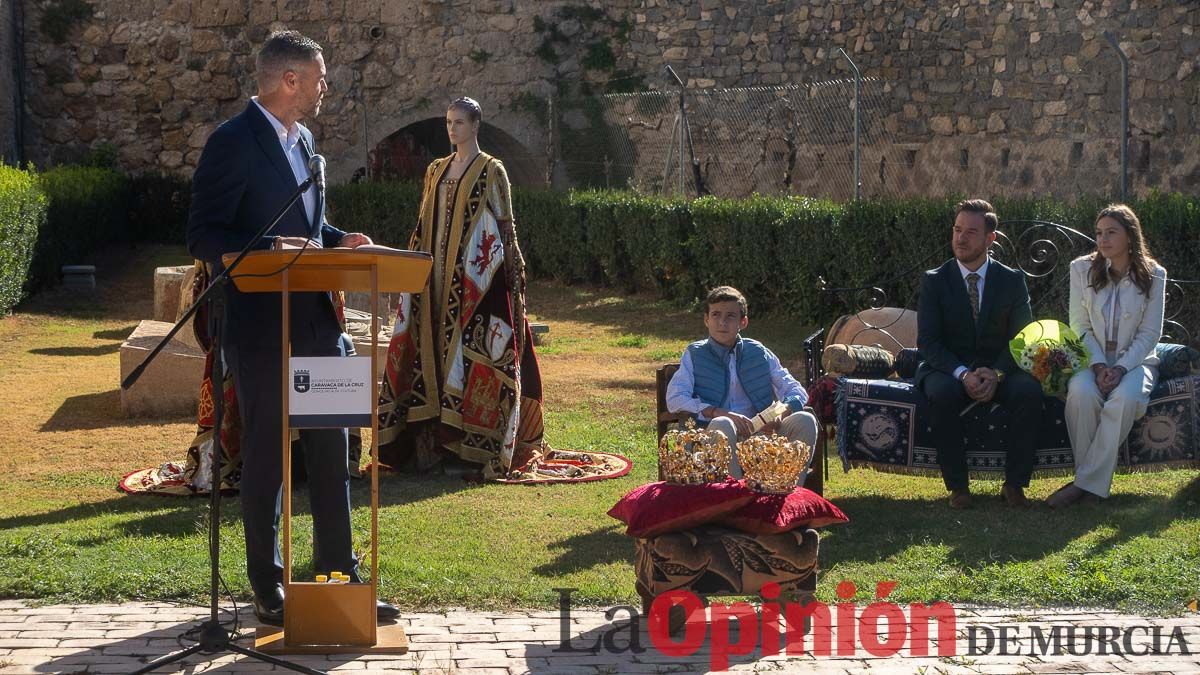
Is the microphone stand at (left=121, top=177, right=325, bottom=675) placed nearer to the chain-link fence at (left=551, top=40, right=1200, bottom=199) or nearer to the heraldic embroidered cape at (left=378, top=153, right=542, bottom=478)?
the heraldic embroidered cape at (left=378, top=153, right=542, bottom=478)

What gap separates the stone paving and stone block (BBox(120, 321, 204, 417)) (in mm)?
4141

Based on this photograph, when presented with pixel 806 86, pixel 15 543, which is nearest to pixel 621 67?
pixel 806 86

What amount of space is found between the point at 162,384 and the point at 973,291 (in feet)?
16.5

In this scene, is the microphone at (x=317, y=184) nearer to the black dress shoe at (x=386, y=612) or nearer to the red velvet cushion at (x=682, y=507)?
the black dress shoe at (x=386, y=612)

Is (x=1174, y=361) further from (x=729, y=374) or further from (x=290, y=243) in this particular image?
(x=290, y=243)

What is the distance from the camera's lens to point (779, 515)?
470 centimetres

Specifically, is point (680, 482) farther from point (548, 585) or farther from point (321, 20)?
point (321, 20)

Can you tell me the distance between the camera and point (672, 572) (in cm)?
472

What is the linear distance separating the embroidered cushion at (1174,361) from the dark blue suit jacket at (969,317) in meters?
0.70

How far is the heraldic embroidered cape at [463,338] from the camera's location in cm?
731

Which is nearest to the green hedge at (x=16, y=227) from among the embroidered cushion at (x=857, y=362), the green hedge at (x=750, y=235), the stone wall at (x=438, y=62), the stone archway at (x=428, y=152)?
the green hedge at (x=750, y=235)

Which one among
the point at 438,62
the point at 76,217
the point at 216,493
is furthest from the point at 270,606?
the point at 438,62

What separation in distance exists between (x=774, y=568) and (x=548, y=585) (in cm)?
94

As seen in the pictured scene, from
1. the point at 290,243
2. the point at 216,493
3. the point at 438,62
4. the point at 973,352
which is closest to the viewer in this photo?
the point at 216,493
